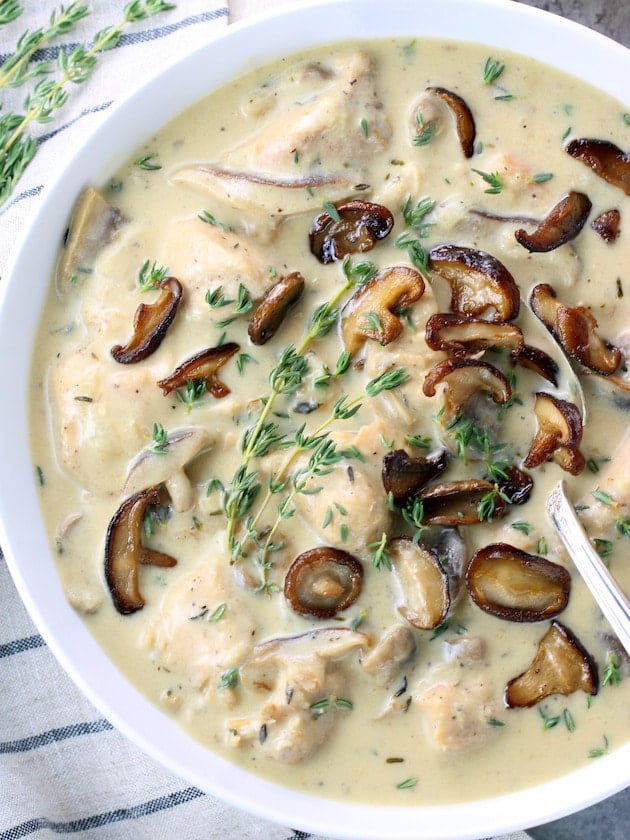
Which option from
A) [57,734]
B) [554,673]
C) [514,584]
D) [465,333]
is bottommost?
[57,734]

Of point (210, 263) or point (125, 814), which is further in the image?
point (125, 814)

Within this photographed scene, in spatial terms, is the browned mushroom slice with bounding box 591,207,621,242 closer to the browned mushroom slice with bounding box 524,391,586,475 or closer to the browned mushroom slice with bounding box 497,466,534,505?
the browned mushroom slice with bounding box 524,391,586,475

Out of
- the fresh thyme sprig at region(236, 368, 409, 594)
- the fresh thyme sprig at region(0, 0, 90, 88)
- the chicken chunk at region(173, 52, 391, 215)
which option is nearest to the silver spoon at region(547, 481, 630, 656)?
the fresh thyme sprig at region(236, 368, 409, 594)

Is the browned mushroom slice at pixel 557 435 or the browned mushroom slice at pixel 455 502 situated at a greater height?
the browned mushroom slice at pixel 557 435

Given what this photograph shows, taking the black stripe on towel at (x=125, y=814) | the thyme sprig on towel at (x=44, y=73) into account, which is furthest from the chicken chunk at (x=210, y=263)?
the black stripe on towel at (x=125, y=814)

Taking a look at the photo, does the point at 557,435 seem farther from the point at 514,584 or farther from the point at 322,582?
the point at 322,582

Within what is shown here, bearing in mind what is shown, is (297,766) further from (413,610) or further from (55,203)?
(55,203)

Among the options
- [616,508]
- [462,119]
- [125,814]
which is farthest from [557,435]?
[125,814]

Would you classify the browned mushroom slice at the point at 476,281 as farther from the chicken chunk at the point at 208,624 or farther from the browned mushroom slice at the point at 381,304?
the chicken chunk at the point at 208,624
